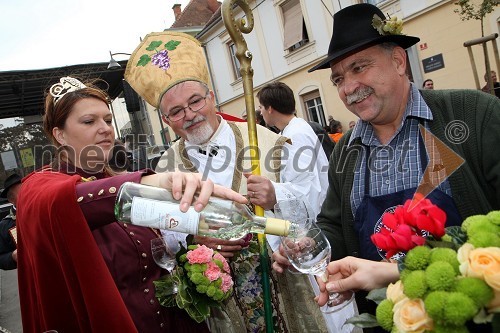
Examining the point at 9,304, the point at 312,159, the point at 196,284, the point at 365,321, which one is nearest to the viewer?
the point at 365,321

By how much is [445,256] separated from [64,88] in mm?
1894

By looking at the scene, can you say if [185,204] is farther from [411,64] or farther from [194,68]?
[411,64]

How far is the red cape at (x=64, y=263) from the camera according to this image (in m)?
1.34

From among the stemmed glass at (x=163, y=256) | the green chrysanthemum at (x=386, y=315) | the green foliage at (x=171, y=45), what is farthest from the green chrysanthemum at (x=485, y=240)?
the green foliage at (x=171, y=45)

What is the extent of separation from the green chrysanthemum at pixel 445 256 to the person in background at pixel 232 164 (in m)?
1.31

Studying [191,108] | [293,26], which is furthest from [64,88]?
[293,26]

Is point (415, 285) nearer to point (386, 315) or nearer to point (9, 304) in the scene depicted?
point (386, 315)

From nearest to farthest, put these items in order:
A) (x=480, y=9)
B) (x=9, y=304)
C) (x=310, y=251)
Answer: (x=310, y=251) < (x=9, y=304) < (x=480, y=9)

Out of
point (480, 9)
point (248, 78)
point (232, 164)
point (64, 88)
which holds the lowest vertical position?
point (232, 164)

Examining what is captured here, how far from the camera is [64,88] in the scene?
2.04 metres

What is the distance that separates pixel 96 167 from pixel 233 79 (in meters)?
17.9

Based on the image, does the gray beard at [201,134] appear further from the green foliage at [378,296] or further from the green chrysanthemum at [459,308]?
the green chrysanthemum at [459,308]

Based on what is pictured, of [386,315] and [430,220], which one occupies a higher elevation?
[430,220]

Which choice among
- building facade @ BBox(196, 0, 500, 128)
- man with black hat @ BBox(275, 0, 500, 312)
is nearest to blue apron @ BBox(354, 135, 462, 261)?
man with black hat @ BBox(275, 0, 500, 312)
